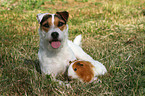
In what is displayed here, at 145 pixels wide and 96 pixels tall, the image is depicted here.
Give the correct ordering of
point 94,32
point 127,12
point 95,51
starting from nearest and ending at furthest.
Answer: point 95,51
point 94,32
point 127,12

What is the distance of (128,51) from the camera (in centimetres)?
423

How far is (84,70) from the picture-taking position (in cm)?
275

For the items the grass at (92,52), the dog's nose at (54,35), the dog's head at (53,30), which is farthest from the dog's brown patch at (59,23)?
the grass at (92,52)

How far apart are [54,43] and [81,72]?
2.07 feet

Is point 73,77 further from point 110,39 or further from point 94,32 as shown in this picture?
point 94,32

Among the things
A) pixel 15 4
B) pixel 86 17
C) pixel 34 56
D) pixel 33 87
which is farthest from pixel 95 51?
pixel 15 4

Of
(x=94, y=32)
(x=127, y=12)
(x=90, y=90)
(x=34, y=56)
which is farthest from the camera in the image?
(x=127, y=12)

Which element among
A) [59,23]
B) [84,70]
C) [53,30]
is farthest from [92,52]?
[53,30]

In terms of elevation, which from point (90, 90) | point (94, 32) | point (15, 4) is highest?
point (15, 4)

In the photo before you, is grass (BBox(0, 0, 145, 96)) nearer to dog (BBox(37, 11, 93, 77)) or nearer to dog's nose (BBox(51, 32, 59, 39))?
dog (BBox(37, 11, 93, 77))

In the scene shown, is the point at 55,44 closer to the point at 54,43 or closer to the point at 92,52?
the point at 54,43

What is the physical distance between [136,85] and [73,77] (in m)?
0.99

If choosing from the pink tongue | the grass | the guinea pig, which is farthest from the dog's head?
the grass

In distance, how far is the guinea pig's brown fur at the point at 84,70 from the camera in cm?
274
